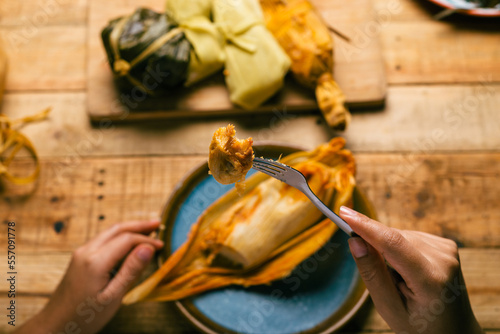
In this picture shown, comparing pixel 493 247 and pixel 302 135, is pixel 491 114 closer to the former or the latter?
pixel 493 247

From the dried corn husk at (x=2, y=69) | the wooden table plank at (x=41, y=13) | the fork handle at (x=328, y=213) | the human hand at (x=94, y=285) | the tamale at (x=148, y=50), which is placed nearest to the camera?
the fork handle at (x=328, y=213)

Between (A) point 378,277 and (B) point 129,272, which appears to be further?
(B) point 129,272

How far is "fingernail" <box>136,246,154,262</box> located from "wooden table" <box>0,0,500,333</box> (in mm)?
185

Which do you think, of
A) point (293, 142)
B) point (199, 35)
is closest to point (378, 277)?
point (293, 142)

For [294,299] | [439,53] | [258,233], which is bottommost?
[294,299]

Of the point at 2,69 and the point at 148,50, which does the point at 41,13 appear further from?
the point at 148,50

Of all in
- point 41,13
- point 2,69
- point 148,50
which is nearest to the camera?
point 148,50

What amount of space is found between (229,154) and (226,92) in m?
0.55

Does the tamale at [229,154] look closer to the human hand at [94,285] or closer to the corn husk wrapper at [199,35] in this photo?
the human hand at [94,285]

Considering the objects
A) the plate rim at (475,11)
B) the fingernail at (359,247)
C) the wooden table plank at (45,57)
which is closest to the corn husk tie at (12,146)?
the wooden table plank at (45,57)

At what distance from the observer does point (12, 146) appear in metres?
1.29

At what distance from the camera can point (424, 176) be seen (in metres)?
1.26

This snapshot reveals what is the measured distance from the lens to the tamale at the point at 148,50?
1175 mm

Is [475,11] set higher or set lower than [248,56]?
lower
